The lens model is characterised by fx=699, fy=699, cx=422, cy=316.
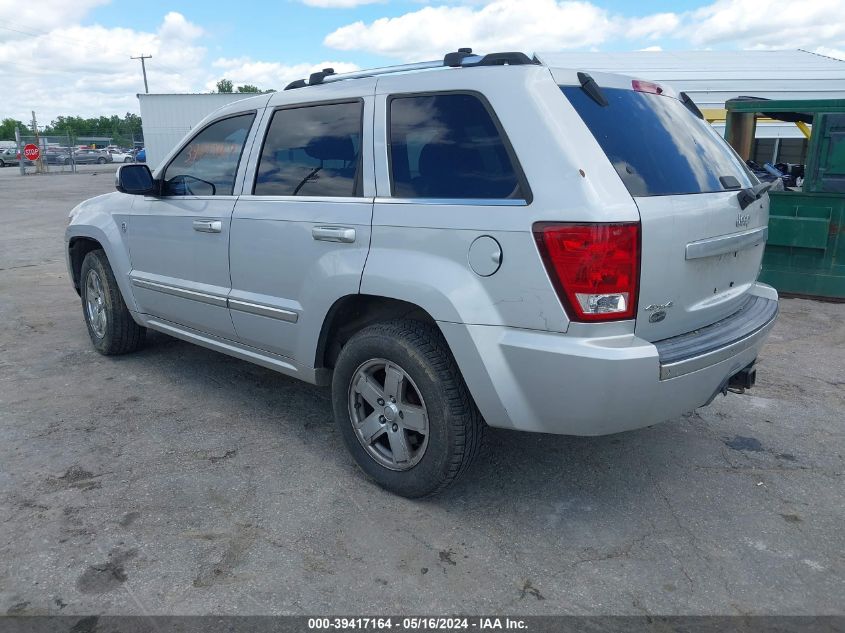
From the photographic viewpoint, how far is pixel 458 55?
310 centimetres

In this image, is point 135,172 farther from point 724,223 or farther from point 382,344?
point 724,223

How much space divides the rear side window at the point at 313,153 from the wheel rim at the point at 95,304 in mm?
2148

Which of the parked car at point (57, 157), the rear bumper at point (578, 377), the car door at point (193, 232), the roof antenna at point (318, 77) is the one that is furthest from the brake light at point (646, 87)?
the parked car at point (57, 157)

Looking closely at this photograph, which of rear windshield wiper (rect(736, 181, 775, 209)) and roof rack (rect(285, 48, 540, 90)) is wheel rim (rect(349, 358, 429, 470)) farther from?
rear windshield wiper (rect(736, 181, 775, 209))

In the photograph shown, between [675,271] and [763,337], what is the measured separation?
830 millimetres

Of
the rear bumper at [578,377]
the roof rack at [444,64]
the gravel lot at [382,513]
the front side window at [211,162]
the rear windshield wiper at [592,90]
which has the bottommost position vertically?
the gravel lot at [382,513]

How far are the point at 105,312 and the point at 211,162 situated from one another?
1.74 m

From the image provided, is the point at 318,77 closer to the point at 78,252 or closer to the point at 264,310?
the point at 264,310

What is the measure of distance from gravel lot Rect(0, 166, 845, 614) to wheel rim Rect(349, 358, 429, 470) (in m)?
0.21

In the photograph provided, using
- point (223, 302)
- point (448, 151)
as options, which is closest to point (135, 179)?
point (223, 302)

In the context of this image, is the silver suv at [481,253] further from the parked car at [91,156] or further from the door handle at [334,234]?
the parked car at [91,156]

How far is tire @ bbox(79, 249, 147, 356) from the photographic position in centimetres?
506

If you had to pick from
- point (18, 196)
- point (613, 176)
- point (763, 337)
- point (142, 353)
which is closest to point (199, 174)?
point (142, 353)

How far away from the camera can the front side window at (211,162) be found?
13.0ft
